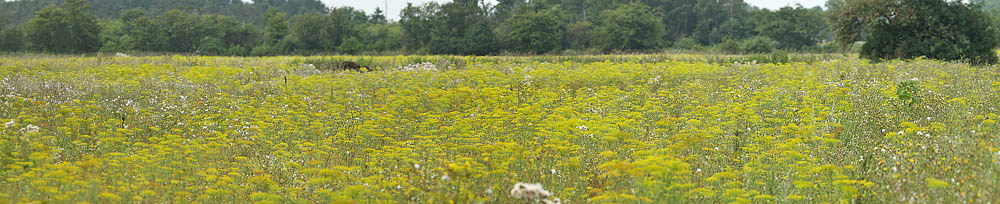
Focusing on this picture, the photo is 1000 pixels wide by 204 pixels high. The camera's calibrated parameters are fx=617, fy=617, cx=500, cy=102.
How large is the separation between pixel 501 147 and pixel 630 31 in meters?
53.5

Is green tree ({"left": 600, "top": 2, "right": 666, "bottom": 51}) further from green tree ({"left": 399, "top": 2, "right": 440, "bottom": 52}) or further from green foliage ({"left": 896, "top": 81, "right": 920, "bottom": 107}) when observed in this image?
green foliage ({"left": 896, "top": 81, "right": 920, "bottom": 107})

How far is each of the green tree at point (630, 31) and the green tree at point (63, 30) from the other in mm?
45945

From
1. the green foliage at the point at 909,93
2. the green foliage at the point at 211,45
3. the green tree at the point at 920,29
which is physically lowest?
the green foliage at the point at 211,45

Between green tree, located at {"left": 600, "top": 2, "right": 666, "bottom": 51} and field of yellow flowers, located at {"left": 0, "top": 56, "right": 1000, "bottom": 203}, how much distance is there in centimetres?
4499

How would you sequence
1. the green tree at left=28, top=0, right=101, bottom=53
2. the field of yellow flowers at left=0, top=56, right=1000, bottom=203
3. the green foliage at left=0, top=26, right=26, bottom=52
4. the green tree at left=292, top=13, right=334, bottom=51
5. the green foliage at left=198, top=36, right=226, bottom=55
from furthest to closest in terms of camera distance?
the green tree at left=292, top=13, right=334, bottom=51 → the green foliage at left=198, top=36, right=226, bottom=55 → the green foliage at left=0, top=26, right=26, bottom=52 → the green tree at left=28, top=0, right=101, bottom=53 → the field of yellow flowers at left=0, top=56, right=1000, bottom=203

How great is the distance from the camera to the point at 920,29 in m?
23.9

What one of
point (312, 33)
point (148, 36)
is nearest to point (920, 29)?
point (312, 33)

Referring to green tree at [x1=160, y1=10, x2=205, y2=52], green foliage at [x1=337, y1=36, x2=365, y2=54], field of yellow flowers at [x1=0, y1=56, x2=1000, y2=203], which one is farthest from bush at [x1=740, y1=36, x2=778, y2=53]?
green tree at [x1=160, y1=10, x2=205, y2=52]

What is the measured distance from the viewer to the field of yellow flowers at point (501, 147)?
15.1 feet

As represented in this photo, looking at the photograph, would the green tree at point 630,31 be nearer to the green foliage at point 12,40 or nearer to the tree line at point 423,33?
the tree line at point 423,33

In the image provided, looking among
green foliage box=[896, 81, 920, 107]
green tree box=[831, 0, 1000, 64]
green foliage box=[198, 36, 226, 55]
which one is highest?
green tree box=[831, 0, 1000, 64]

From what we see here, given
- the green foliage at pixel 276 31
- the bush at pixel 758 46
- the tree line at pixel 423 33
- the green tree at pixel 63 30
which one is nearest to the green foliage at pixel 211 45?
the tree line at pixel 423 33

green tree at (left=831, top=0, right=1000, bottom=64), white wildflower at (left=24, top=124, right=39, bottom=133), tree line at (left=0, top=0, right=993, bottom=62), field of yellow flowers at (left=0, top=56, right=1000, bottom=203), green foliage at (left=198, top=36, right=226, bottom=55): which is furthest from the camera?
green foliage at (left=198, top=36, right=226, bottom=55)

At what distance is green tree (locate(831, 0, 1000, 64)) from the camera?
23062 millimetres
